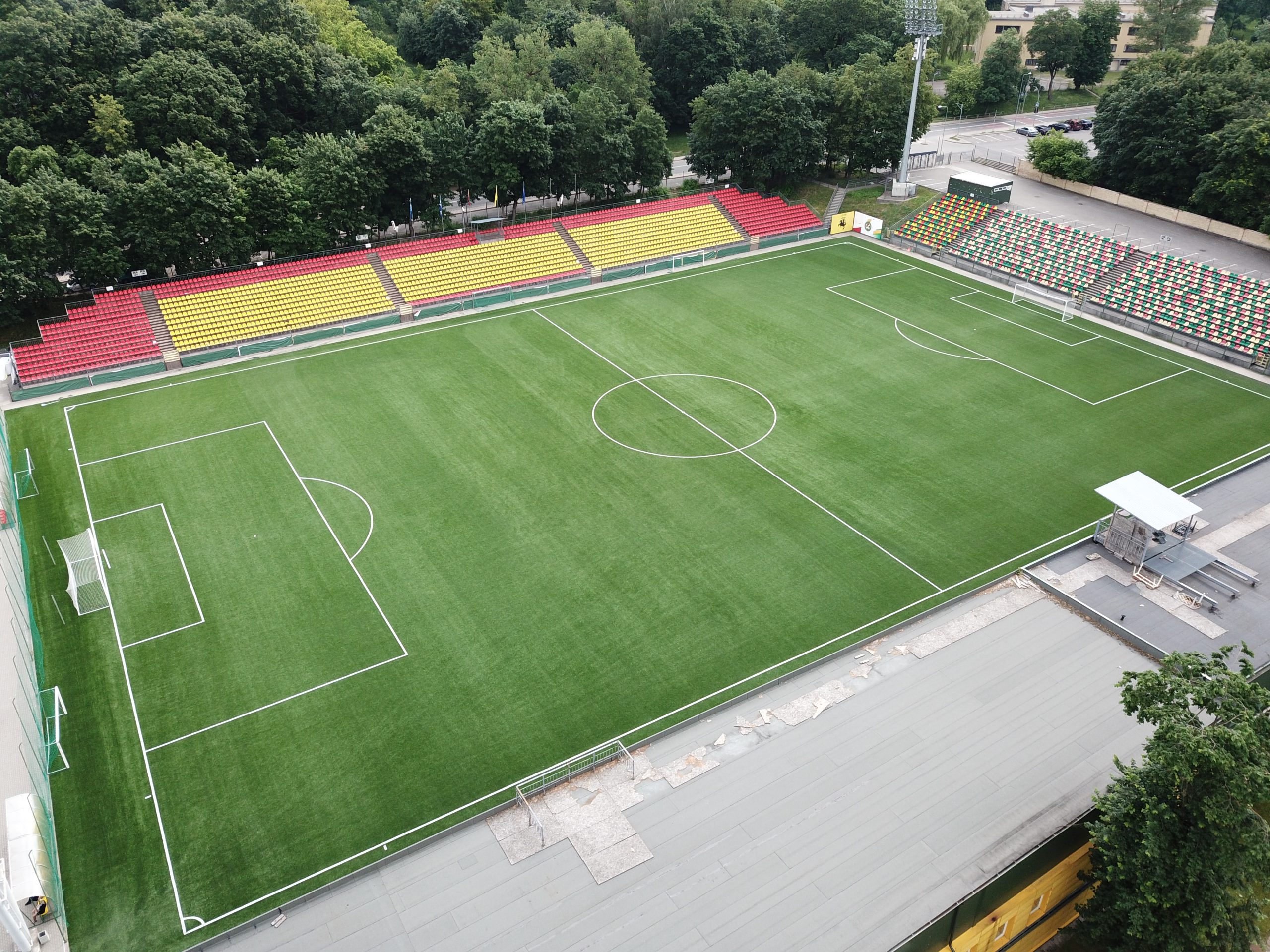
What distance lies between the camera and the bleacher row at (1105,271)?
50.1 metres

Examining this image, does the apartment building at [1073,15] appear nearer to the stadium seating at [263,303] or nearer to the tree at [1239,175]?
the tree at [1239,175]

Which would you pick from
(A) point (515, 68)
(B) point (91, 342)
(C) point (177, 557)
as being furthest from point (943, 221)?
(B) point (91, 342)

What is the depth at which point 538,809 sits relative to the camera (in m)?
23.6

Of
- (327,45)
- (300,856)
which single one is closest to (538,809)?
(300,856)

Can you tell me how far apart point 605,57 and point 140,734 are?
7367 cm

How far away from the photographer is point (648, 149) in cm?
6656

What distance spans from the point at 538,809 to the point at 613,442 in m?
19.5

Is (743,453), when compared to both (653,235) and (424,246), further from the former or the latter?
(424,246)

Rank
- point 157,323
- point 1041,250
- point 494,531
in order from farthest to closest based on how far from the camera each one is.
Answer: point 1041,250, point 157,323, point 494,531

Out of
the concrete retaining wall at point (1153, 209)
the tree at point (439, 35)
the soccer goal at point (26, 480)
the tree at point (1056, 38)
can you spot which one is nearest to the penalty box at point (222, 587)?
the soccer goal at point (26, 480)

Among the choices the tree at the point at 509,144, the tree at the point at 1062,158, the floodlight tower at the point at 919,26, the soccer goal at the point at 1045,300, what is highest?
the floodlight tower at the point at 919,26

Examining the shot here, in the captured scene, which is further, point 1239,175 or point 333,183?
point 1239,175

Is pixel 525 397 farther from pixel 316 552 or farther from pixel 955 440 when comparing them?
pixel 955 440

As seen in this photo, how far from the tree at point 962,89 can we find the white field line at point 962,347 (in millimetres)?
52161
